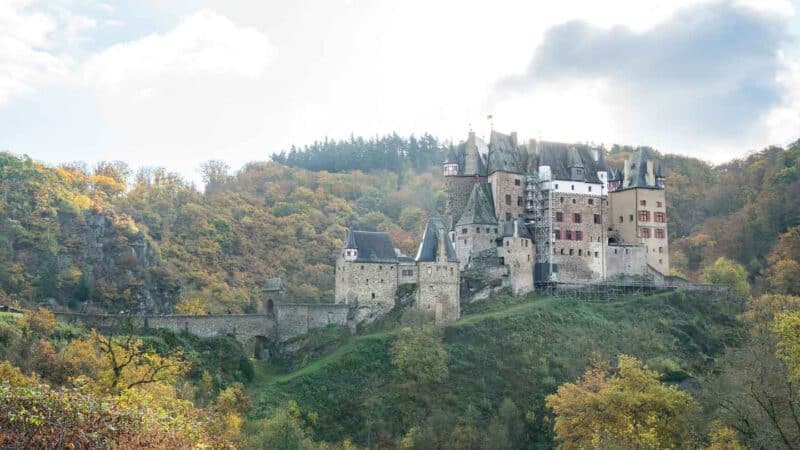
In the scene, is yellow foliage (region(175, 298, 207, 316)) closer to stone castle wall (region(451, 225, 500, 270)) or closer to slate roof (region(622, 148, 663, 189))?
stone castle wall (region(451, 225, 500, 270))

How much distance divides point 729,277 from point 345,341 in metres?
34.8

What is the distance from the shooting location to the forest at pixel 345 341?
40.3 metres

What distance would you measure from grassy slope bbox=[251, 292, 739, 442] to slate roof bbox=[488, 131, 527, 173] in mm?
11816

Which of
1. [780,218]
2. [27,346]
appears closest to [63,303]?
[27,346]

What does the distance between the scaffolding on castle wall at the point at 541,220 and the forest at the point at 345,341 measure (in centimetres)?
313

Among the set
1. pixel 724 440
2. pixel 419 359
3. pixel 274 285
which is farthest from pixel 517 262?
pixel 724 440

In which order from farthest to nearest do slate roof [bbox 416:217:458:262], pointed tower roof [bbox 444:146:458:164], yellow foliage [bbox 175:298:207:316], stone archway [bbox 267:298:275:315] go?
pointed tower roof [bbox 444:146:458:164], yellow foliage [bbox 175:298:207:316], slate roof [bbox 416:217:458:262], stone archway [bbox 267:298:275:315]

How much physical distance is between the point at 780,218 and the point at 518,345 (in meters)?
44.7

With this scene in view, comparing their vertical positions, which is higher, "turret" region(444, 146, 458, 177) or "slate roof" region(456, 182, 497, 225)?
"turret" region(444, 146, 458, 177)

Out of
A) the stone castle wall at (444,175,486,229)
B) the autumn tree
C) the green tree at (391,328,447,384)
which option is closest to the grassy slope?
the green tree at (391,328,447,384)

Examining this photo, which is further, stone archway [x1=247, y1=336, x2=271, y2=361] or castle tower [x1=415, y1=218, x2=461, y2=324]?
castle tower [x1=415, y1=218, x2=461, y2=324]

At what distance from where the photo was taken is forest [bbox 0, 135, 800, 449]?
40.3 metres

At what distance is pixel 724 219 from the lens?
106188 millimetres

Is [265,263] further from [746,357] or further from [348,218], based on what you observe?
[746,357]
